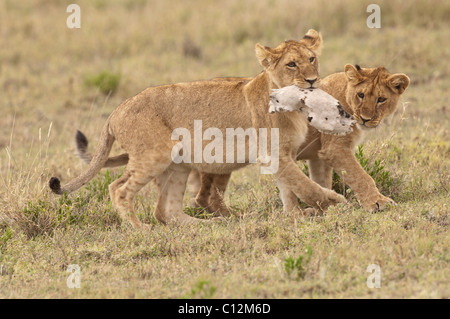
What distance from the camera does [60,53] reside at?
13984 millimetres

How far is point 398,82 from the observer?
5676 mm

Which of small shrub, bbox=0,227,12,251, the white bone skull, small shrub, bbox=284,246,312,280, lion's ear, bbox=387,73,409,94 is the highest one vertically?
lion's ear, bbox=387,73,409,94

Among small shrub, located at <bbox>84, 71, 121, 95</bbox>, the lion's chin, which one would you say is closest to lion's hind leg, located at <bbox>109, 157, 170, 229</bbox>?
the lion's chin

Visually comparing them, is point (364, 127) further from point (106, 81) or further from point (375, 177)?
point (106, 81)

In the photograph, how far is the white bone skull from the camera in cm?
545

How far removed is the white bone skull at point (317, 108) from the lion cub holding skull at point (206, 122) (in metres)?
0.17

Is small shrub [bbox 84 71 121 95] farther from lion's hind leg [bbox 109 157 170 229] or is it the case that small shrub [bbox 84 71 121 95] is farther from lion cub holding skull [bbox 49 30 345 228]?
lion's hind leg [bbox 109 157 170 229]

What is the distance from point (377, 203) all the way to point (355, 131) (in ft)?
1.91

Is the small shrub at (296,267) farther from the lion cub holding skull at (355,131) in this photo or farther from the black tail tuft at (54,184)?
the black tail tuft at (54,184)

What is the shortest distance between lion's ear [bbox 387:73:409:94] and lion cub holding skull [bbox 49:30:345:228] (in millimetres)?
568

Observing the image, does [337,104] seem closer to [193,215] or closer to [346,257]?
[346,257]
